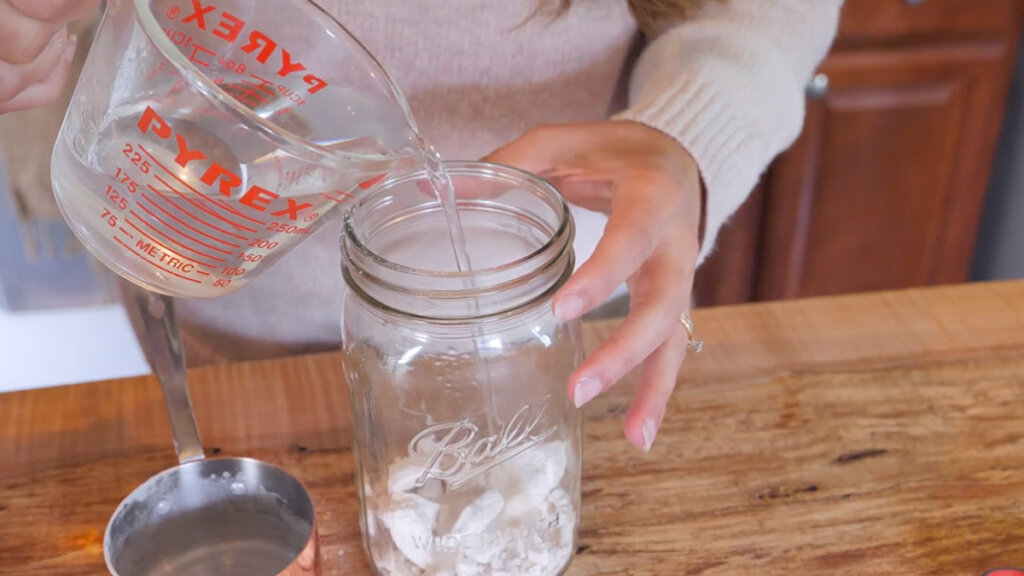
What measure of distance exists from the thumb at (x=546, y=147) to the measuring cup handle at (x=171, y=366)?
0.71ft

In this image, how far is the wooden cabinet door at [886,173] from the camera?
4.66ft

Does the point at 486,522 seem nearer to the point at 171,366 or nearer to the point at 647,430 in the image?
the point at 647,430

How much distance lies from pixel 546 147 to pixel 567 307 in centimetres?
18

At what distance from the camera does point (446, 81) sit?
2.59 ft

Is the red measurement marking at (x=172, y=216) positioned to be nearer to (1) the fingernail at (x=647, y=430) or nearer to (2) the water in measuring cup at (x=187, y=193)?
(2) the water in measuring cup at (x=187, y=193)

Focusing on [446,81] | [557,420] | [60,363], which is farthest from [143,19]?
[60,363]

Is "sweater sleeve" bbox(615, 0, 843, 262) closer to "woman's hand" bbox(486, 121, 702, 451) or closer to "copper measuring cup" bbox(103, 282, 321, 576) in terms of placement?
"woman's hand" bbox(486, 121, 702, 451)

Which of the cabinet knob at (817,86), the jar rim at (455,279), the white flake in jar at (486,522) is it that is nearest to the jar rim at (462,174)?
the jar rim at (455,279)

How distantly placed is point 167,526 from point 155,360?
10cm

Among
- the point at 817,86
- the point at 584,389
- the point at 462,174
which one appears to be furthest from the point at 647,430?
the point at 817,86

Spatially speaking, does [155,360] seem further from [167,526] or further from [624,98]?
[624,98]

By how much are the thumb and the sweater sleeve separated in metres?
0.06

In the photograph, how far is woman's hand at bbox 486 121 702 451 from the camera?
0.49m

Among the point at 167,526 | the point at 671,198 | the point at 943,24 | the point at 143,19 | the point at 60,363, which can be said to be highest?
the point at 143,19
